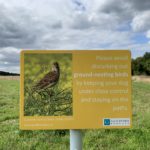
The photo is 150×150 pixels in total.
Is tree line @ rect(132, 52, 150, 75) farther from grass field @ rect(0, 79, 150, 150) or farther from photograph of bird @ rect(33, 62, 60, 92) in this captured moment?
photograph of bird @ rect(33, 62, 60, 92)

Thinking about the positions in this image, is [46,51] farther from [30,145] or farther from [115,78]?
[30,145]

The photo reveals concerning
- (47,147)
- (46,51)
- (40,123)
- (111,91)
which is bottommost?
(47,147)

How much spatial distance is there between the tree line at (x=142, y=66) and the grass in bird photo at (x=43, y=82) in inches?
2968

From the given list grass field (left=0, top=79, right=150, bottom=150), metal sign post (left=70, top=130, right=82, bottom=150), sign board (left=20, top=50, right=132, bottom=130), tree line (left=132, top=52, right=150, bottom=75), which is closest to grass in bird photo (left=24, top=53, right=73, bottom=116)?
sign board (left=20, top=50, right=132, bottom=130)

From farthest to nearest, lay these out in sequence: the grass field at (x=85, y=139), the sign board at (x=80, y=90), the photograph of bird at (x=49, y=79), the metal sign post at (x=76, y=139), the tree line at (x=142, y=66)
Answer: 1. the tree line at (x=142, y=66)
2. the grass field at (x=85, y=139)
3. the metal sign post at (x=76, y=139)
4. the photograph of bird at (x=49, y=79)
5. the sign board at (x=80, y=90)

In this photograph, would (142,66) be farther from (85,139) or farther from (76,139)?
(76,139)

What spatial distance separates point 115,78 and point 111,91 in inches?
7.5

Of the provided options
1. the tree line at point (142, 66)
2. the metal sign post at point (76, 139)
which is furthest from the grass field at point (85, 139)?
the tree line at point (142, 66)

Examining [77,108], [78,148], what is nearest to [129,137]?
[78,148]

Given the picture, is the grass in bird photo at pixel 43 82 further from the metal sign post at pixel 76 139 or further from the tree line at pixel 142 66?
the tree line at pixel 142 66

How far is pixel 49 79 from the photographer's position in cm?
529

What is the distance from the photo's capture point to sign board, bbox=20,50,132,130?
200 inches

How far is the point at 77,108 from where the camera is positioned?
16.7ft

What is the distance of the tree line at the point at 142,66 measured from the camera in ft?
264
